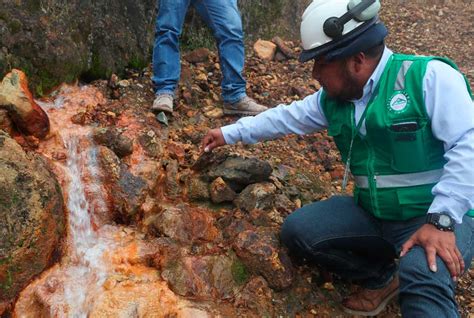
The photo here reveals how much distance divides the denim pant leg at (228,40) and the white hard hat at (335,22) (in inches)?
89.6

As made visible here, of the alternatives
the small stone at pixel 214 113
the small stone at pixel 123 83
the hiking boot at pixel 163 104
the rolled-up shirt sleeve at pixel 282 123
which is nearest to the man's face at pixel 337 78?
the rolled-up shirt sleeve at pixel 282 123

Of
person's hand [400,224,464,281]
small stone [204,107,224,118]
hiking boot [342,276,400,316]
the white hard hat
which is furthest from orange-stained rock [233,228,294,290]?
small stone [204,107,224,118]

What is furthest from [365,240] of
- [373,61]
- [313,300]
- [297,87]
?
[297,87]

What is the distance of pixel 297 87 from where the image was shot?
6172 millimetres

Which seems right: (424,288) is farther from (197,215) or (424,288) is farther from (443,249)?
(197,215)

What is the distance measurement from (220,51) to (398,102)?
9.08ft

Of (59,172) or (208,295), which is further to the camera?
(59,172)

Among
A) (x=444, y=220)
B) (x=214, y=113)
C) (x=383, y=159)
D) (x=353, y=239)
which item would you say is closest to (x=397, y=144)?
(x=383, y=159)

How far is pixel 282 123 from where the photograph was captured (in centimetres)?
370

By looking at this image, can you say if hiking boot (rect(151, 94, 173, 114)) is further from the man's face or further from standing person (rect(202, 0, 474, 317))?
the man's face

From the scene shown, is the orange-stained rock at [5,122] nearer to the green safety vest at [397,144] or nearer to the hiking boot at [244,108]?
the hiking boot at [244,108]

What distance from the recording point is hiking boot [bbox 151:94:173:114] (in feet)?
16.4

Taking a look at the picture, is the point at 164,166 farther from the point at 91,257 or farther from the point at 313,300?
the point at 313,300

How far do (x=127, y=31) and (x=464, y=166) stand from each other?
4111 mm
